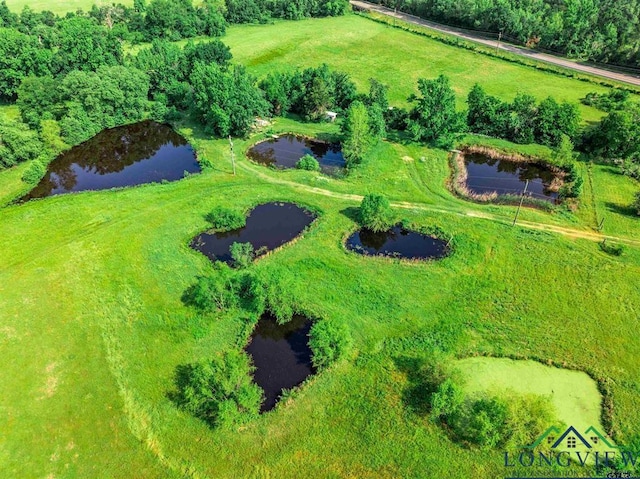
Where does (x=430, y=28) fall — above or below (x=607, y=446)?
above

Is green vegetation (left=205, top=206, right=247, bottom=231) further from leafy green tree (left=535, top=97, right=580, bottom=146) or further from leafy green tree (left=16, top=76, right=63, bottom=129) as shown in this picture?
leafy green tree (left=535, top=97, right=580, bottom=146)

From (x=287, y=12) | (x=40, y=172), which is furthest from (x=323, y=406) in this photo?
(x=287, y=12)

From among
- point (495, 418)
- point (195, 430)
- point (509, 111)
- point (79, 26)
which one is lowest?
point (195, 430)

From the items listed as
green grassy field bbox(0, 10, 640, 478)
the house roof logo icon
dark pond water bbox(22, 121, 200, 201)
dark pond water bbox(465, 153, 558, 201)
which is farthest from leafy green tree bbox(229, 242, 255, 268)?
dark pond water bbox(465, 153, 558, 201)

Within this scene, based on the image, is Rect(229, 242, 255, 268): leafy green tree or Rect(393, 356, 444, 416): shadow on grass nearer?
Rect(393, 356, 444, 416): shadow on grass

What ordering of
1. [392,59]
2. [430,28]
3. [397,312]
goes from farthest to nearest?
[430,28], [392,59], [397,312]

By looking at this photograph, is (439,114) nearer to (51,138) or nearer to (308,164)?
(308,164)

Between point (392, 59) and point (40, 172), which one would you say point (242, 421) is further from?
point (392, 59)
